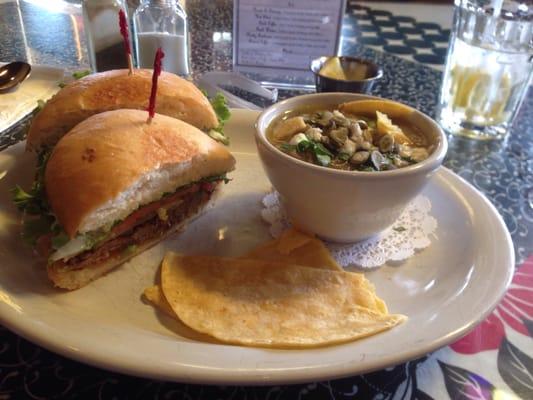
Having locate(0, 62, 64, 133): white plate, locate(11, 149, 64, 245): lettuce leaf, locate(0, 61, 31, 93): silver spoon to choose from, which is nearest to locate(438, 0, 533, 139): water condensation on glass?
locate(11, 149, 64, 245): lettuce leaf

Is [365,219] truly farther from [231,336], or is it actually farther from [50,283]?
[50,283]

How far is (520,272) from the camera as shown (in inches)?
59.0

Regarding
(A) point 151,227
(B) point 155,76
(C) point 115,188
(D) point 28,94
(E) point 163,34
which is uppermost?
(B) point 155,76

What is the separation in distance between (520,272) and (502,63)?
1.10m

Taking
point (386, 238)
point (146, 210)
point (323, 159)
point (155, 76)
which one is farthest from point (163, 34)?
point (386, 238)

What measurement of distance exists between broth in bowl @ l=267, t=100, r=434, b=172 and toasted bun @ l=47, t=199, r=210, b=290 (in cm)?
55

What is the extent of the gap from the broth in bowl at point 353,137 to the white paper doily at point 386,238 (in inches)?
11.1

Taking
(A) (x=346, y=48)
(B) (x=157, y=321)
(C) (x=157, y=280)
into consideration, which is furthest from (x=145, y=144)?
(A) (x=346, y=48)

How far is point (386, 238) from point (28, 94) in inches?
71.0

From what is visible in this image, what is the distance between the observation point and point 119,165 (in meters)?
1.36

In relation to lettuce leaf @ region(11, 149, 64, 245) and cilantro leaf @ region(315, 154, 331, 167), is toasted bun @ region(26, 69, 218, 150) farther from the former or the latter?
cilantro leaf @ region(315, 154, 331, 167)

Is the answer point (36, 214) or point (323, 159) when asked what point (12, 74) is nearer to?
point (36, 214)

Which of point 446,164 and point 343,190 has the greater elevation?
point 343,190

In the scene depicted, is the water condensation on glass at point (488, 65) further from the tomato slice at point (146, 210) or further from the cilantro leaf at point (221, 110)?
the tomato slice at point (146, 210)
